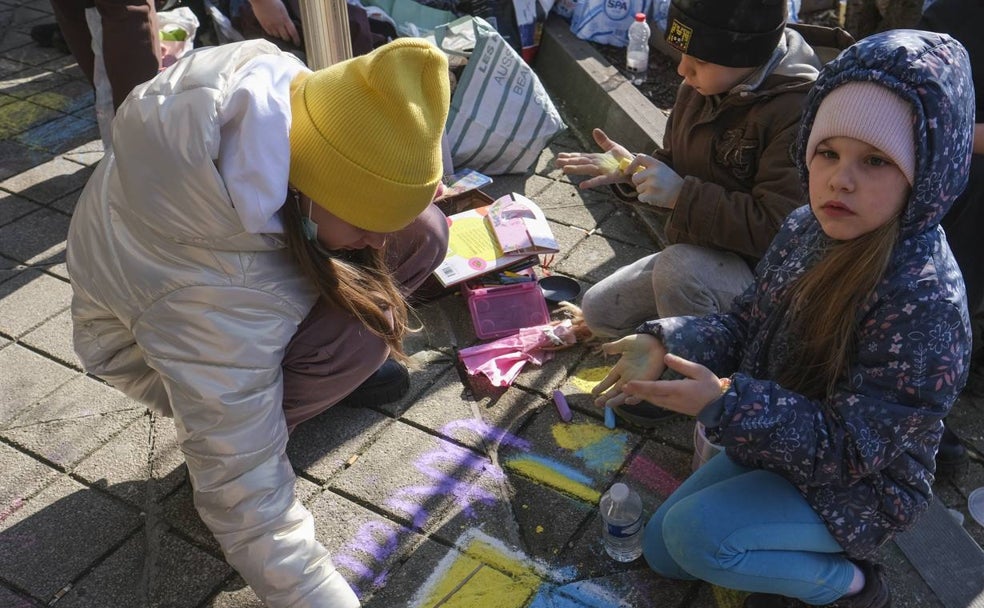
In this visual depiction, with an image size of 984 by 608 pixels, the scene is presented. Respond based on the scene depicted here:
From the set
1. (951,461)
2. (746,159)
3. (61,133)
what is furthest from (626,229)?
(61,133)

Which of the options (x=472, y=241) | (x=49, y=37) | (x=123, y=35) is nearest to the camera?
(x=472, y=241)

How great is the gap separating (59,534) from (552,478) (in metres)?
1.29

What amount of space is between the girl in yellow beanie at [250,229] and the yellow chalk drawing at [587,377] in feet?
3.06

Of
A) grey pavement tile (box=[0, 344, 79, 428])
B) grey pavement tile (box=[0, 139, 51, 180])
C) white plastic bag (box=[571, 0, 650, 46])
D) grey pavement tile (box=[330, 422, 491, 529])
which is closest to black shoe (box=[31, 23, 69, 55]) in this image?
grey pavement tile (box=[0, 139, 51, 180])

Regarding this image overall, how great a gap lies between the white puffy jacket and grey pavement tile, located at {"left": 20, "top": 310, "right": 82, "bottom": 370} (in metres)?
1.00

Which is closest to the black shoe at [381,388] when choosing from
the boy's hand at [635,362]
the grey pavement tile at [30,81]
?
the boy's hand at [635,362]

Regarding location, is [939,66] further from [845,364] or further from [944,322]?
[845,364]

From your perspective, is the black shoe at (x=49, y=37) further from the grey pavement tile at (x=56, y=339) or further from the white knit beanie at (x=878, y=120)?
the white knit beanie at (x=878, y=120)

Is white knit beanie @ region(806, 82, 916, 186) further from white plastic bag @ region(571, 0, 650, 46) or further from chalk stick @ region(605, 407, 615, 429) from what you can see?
white plastic bag @ region(571, 0, 650, 46)

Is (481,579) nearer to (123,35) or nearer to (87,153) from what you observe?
(123,35)

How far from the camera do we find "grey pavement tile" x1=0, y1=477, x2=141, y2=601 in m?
2.08

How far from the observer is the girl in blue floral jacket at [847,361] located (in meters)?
1.61

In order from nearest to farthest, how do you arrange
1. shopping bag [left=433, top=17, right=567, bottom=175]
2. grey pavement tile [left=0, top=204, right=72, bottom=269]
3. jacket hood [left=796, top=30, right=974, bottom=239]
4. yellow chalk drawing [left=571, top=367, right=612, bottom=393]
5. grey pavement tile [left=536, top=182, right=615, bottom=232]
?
jacket hood [left=796, top=30, right=974, bottom=239] < yellow chalk drawing [left=571, top=367, right=612, bottom=393] < grey pavement tile [left=0, top=204, right=72, bottom=269] < grey pavement tile [left=536, top=182, right=615, bottom=232] < shopping bag [left=433, top=17, right=567, bottom=175]

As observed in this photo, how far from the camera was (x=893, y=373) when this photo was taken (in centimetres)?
164
